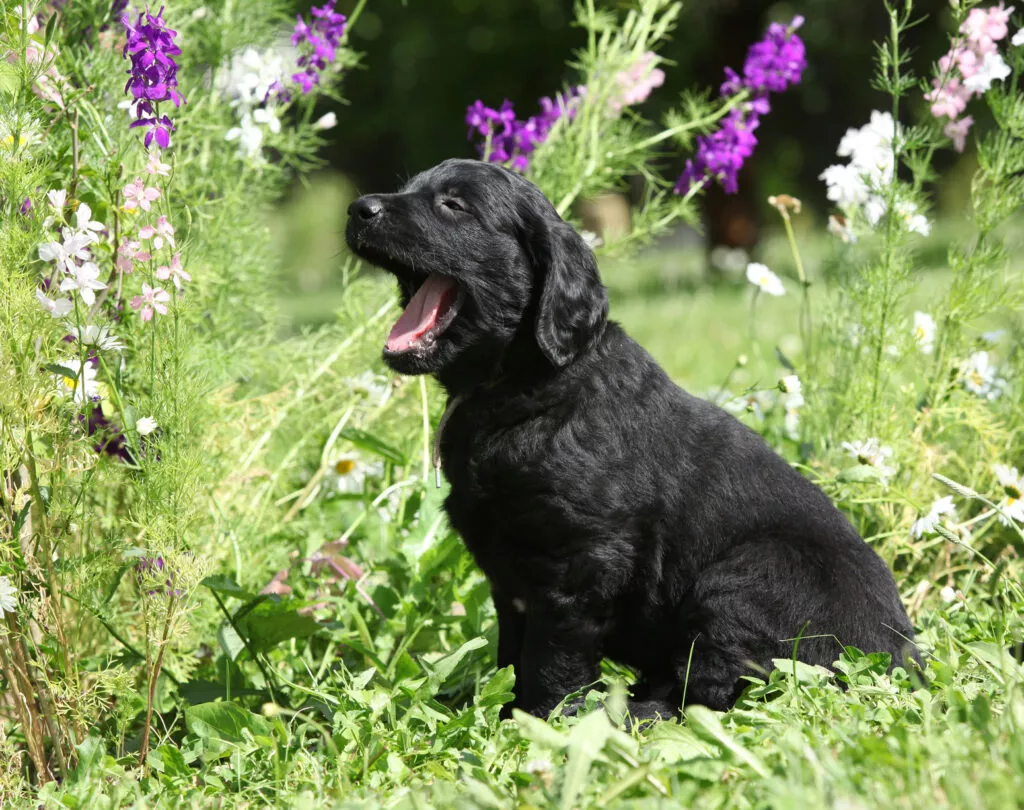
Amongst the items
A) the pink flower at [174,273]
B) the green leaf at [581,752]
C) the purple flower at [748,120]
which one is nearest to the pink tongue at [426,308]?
the pink flower at [174,273]

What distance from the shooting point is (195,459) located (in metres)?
2.52

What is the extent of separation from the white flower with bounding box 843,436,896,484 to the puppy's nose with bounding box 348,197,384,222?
1548mm

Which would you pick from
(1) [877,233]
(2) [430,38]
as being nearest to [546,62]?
(2) [430,38]

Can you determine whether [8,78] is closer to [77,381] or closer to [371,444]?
[77,381]

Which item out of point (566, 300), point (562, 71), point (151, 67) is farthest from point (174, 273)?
point (562, 71)

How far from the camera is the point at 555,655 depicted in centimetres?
276

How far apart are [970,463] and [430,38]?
Result: 1324 centimetres

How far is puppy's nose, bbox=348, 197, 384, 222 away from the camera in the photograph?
285cm

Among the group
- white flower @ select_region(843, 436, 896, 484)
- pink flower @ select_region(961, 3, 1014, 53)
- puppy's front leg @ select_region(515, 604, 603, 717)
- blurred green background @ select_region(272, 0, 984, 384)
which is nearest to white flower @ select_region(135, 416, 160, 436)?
puppy's front leg @ select_region(515, 604, 603, 717)

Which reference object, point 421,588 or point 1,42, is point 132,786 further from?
point 1,42

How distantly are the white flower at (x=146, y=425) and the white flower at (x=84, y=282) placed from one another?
287mm

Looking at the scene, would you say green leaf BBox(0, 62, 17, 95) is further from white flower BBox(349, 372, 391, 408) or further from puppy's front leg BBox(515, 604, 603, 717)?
puppy's front leg BBox(515, 604, 603, 717)

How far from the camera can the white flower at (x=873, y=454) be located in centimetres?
322

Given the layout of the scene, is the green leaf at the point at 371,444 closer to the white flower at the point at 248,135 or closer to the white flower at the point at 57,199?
the white flower at the point at 248,135
